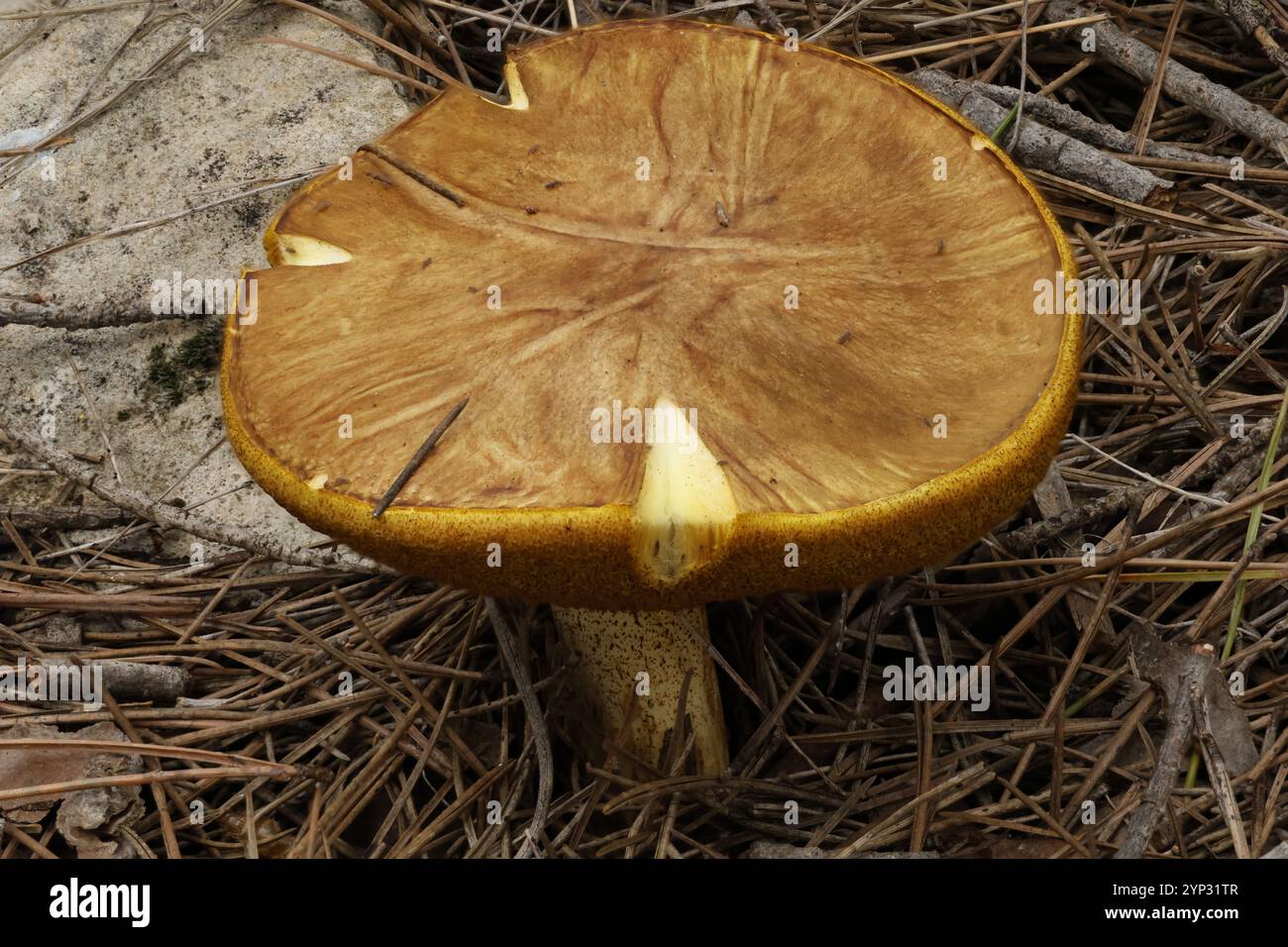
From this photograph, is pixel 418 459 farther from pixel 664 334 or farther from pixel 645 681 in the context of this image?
pixel 645 681

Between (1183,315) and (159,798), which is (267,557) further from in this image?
(1183,315)

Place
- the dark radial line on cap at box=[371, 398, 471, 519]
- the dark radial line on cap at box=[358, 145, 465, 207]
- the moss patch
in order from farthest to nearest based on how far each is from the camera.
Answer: the moss patch
the dark radial line on cap at box=[358, 145, 465, 207]
the dark radial line on cap at box=[371, 398, 471, 519]

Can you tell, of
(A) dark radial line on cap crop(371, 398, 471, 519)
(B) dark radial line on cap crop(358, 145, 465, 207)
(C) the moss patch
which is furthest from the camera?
(C) the moss patch

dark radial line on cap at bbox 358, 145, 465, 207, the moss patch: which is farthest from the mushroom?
the moss patch

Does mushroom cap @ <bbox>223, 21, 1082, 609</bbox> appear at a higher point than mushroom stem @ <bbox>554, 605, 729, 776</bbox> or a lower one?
higher


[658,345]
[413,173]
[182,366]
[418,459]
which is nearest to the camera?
[418,459]

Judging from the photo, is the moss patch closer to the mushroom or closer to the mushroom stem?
the mushroom

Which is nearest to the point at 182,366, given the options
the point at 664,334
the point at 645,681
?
the point at 645,681

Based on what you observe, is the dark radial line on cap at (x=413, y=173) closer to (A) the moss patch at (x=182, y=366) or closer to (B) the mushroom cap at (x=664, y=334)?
(B) the mushroom cap at (x=664, y=334)
